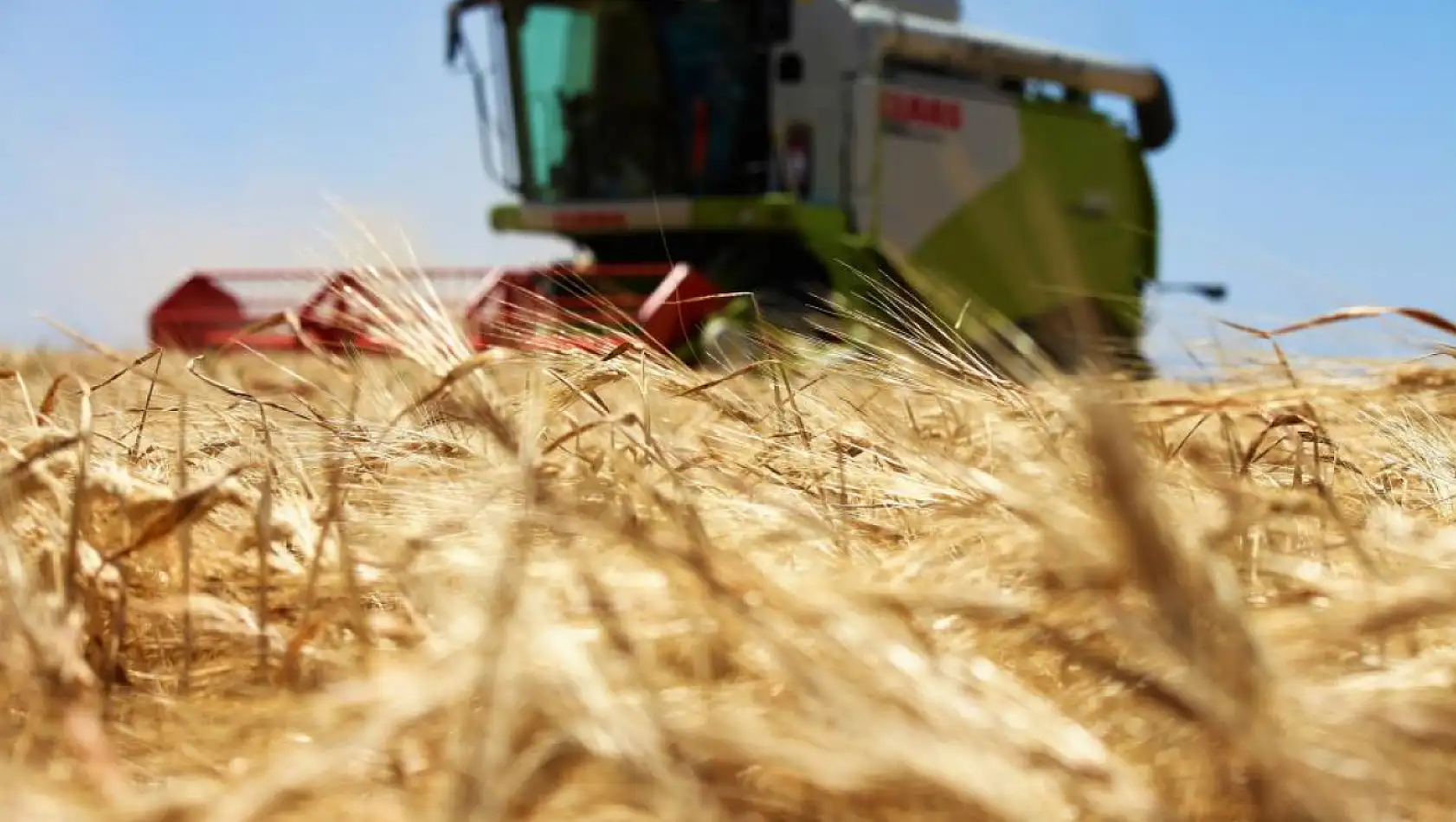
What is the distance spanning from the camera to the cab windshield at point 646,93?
20.8 ft

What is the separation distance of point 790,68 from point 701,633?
620cm

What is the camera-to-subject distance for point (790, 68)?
649cm

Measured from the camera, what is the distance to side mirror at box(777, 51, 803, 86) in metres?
6.46

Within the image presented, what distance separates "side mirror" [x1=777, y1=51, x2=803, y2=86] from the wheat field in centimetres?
574

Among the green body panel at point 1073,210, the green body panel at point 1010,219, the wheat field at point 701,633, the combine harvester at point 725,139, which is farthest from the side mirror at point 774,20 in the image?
the wheat field at point 701,633

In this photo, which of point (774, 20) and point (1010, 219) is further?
point (774, 20)

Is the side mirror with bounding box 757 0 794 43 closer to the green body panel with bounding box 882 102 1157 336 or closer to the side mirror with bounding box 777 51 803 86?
the side mirror with bounding box 777 51 803 86

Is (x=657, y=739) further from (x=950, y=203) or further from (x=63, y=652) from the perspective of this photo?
(x=950, y=203)

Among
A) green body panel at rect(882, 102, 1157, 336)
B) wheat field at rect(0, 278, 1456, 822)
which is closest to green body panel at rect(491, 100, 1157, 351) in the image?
green body panel at rect(882, 102, 1157, 336)

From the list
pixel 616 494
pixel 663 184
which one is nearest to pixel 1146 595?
pixel 616 494

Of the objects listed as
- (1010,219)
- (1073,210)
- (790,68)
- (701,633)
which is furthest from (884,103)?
(701,633)

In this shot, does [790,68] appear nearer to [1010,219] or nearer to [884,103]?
[884,103]

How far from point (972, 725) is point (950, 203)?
22.5 ft

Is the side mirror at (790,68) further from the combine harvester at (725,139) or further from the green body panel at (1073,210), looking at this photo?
the green body panel at (1073,210)
